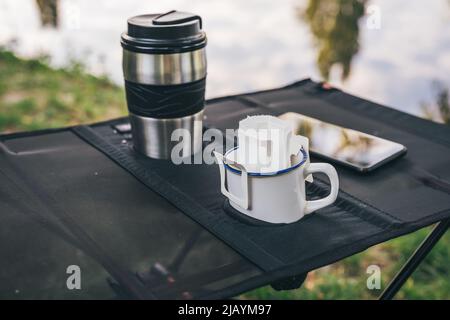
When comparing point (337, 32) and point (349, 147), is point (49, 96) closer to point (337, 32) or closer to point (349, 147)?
point (337, 32)

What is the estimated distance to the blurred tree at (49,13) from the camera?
4.55 metres

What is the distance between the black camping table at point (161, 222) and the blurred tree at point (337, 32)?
102 inches

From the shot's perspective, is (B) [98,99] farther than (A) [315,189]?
Yes

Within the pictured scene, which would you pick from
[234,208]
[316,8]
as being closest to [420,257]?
[234,208]

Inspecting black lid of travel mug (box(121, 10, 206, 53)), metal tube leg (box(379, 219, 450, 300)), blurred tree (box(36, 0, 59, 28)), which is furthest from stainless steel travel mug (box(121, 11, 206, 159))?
blurred tree (box(36, 0, 59, 28))

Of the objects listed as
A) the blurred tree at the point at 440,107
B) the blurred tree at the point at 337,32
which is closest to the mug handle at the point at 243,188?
the blurred tree at the point at 440,107

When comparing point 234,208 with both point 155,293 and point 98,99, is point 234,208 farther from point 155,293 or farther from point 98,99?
point 98,99

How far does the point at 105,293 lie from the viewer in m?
0.79

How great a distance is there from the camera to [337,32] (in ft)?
12.6

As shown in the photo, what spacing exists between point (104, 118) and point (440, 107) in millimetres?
1833

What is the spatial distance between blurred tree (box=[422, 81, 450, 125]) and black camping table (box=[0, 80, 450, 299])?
1813mm

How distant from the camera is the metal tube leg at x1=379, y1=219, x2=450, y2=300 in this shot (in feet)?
3.51

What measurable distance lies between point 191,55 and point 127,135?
30 centimetres

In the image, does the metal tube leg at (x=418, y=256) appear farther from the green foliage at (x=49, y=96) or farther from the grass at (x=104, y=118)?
the green foliage at (x=49, y=96)
